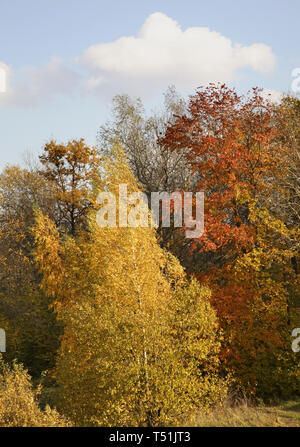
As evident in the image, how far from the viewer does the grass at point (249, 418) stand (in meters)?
13.0

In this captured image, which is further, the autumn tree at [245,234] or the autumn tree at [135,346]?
the autumn tree at [245,234]

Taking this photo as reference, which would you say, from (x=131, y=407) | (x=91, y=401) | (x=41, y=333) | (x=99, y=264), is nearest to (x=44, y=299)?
(x=41, y=333)

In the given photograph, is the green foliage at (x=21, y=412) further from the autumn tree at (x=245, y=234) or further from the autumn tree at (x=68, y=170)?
the autumn tree at (x=68, y=170)

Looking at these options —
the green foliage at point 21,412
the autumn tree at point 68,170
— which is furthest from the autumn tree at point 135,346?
the autumn tree at point 68,170

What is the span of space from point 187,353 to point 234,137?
1117 centimetres

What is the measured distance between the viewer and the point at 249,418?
13.6 meters

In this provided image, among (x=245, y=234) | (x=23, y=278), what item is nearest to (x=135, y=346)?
(x=245, y=234)

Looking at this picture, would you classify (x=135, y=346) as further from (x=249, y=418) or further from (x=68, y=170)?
(x=68, y=170)

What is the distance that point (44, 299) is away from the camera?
29.0 metres

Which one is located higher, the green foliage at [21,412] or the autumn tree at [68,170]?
the autumn tree at [68,170]

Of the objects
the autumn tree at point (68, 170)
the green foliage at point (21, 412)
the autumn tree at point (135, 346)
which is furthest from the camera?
the autumn tree at point (68, 170)

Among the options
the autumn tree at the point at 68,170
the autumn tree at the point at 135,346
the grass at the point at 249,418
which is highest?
the autumn tree at the point at 68,170
